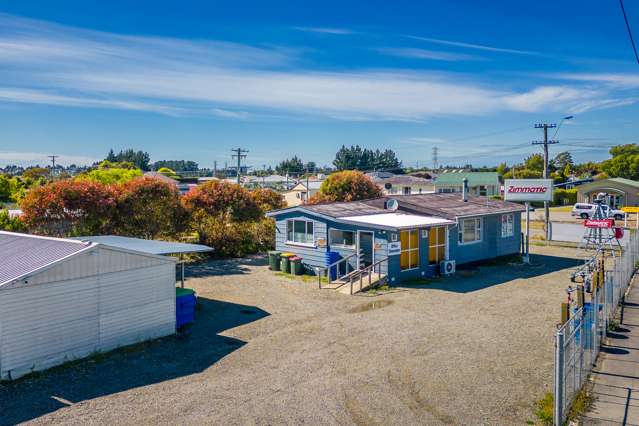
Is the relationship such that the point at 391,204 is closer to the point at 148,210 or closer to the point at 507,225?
the point at 507,225

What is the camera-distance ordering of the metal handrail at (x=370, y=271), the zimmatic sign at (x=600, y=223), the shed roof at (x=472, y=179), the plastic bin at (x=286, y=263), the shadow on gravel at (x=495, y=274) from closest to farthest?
1. the metal handrail at (x=370, y=271)
2. the shadow on gravel at (x=495, y=274)
3. the plastic bin at (x=286, y=263)
4. the zimmatic sign at (x=600, y=223)
5. the shed roof at (x=472, y=179)

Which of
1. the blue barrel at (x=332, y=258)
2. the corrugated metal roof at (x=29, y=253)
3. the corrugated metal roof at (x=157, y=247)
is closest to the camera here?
the corrugated metal roof at (x=29, y=253)

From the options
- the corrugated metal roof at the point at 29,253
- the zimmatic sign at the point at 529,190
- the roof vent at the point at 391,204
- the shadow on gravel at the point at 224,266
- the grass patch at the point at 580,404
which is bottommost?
the grass patch at the point at 580,404

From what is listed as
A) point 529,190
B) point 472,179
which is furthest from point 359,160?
point 529,190

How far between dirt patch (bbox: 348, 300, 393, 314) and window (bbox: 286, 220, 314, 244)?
6.31 m

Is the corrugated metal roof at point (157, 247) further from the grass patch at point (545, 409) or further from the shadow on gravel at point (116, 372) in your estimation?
the grass patch at point (545, 409)

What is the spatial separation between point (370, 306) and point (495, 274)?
28.2ft

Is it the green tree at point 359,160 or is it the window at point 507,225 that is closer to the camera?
the window at point 507,225

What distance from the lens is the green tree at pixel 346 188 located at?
4041cm

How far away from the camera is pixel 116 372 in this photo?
1171 cm

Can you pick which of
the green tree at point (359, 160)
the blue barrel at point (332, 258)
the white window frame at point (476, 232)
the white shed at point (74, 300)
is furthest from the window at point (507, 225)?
the green tree at point (359, 160)

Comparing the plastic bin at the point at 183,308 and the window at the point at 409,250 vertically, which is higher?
the window at the point at 409,250

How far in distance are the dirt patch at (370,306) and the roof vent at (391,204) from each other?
26.2 ft

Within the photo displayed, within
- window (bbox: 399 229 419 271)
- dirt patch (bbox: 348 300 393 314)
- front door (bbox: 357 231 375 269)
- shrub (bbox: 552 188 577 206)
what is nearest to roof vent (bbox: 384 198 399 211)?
window (bbox: 399 229 419 271)
